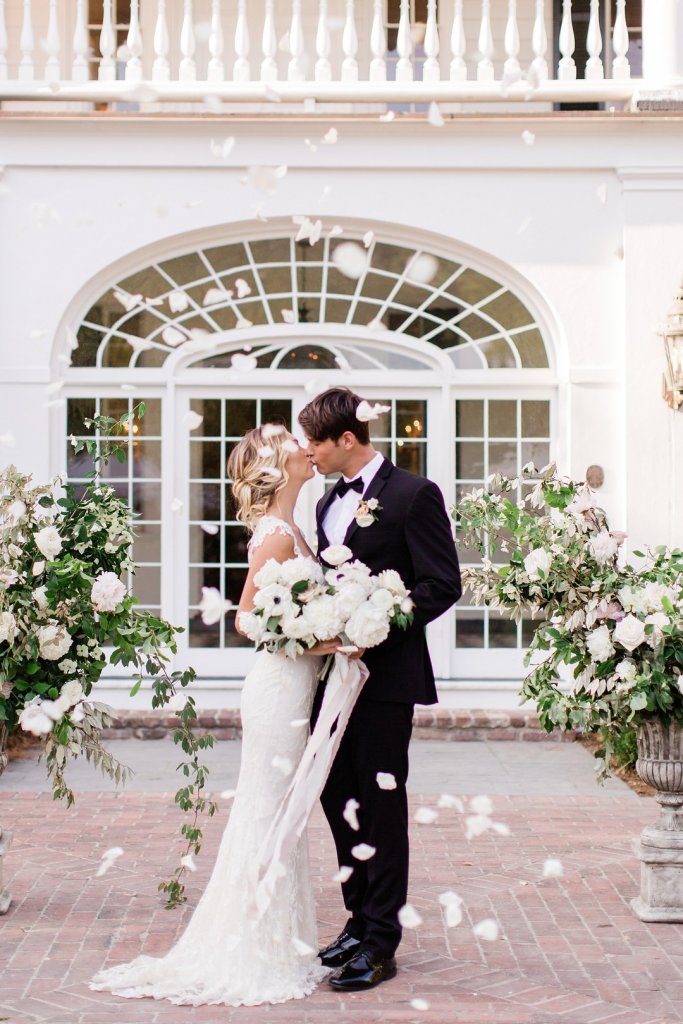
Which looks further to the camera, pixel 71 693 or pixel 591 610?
pixel 591 610

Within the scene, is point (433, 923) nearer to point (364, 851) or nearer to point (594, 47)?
point (364, 851)

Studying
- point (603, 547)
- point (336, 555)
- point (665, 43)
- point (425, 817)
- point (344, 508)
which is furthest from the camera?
point (665, 43)

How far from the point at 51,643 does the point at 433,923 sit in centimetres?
189

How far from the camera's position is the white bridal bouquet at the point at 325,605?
160 inches

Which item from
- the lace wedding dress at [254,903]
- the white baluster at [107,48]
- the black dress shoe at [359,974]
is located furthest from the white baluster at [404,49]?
the black dress shoe at [359,974]

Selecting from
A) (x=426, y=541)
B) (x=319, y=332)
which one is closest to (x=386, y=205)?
(x=319, y=332)

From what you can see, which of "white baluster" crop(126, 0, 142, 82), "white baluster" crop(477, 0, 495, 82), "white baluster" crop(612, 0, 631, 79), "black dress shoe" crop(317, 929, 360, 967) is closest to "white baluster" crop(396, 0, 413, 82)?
"white baluster" crop(477, 0, 495, 82)

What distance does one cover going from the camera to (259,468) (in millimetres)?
4438

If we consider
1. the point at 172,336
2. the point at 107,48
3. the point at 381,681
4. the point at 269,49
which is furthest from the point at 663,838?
the point at 107,48

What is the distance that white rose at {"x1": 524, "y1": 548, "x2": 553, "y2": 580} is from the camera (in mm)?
4938

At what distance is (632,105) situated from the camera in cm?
895

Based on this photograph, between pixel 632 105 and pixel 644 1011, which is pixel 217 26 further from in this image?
pixel 644 1011

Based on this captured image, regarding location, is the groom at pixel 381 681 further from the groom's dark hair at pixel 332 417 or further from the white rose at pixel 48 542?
the white rose at pixel 48 542

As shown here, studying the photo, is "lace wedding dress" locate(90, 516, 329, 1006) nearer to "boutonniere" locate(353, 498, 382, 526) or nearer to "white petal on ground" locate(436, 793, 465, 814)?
"boutonniere" locate(353, 498, 382, 526)
